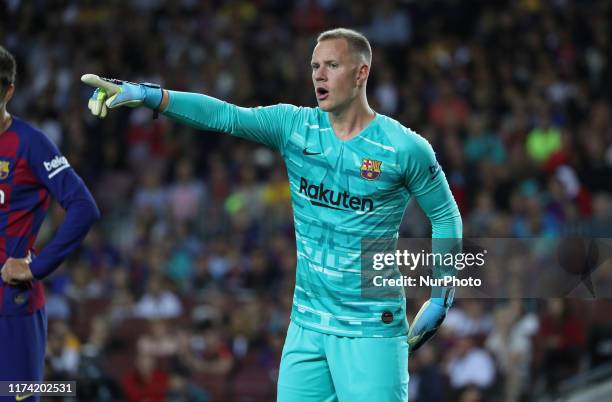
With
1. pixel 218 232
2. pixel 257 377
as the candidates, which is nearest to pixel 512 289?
pixel 257 377

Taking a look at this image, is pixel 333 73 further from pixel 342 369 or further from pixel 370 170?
pixel 342 369

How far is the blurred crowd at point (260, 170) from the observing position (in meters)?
10.4

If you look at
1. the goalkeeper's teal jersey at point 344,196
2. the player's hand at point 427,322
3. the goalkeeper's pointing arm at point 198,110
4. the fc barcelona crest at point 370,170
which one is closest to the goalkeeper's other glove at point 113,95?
the goalkeeper's pointing arm at point 198,110

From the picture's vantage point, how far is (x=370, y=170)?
473 centimetres

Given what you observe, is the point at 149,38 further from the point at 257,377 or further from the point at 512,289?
the point at 512,289

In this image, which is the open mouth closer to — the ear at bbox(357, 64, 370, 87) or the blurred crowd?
the ear at bbox(357, 64, 370, 87)

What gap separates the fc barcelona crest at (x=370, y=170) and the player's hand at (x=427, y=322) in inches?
26.6

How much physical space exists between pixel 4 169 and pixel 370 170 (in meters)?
1.67

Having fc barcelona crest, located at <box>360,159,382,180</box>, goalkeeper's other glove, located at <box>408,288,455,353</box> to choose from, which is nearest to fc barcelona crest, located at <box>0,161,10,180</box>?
fc barcelona crest, located at <box>360,159,382,180</box>

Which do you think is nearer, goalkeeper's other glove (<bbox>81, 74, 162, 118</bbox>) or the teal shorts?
goalkeeper's other glove (<bbox>81, 74, 162, 118</bbox>)

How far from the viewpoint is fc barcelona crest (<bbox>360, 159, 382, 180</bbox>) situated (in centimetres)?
473

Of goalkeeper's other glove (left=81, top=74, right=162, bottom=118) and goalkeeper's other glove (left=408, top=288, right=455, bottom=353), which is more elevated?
goalkeeper's other glove (left=81, top=74, right=162, bottom=118)

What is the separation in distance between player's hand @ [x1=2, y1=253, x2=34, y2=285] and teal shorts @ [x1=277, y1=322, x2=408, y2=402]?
123 centimetres

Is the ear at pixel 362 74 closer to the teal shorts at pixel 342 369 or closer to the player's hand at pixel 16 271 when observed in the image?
the teal shorts at pixel 342 369
